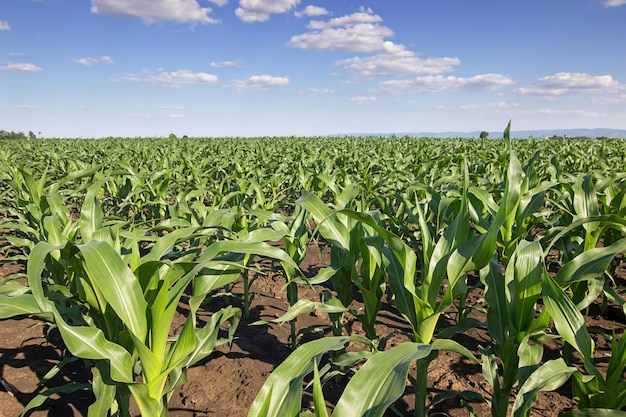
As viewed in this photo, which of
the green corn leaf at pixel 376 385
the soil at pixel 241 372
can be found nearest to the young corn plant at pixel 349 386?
the green corn leaf at pixel 376 385

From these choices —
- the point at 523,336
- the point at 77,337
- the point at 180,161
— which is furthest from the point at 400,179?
the point at 180,161

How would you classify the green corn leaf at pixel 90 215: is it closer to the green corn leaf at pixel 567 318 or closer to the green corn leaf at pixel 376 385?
the green corn leaf at pixel 376 385

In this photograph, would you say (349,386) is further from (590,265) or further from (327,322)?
(327,322)

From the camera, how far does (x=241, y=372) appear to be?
9.18ft

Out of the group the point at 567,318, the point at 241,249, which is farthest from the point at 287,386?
the point at 567,318

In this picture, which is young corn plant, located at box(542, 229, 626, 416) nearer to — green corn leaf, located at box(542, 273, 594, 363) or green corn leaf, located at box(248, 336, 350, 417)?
green corn leaf, located at box(542, 273, 594, 363)

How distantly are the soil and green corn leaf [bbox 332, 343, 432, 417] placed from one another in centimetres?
111

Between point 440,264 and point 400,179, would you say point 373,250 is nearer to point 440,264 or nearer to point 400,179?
point 440,264

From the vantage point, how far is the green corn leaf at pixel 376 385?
40.3 inches

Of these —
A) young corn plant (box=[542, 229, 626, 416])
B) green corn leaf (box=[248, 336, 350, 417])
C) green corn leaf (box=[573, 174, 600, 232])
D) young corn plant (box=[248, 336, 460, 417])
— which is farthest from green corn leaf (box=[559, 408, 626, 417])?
green corn leaf (box=[573, 174, 600, 232])

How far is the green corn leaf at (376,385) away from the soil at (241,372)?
111 cm

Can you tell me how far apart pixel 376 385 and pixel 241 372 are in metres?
1.94

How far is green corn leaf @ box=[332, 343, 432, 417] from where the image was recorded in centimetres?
102

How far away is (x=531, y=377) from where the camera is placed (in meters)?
1.50
